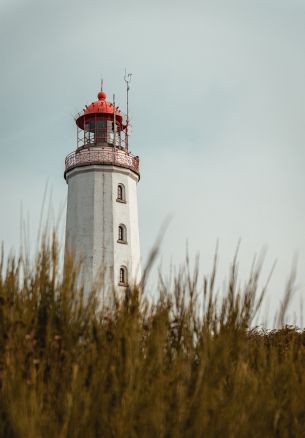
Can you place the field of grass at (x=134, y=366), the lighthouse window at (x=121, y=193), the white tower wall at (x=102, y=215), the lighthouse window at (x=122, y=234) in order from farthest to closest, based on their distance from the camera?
the lighthouse window at (x=121, y=193) < the lighthouse window at (x=122, y=234) < the white tower wall at (x=102, y=215) < the field of grass at (x=134, y=366)

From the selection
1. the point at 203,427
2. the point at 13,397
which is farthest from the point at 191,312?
the point at 13,397

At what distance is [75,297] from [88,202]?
71.2ft

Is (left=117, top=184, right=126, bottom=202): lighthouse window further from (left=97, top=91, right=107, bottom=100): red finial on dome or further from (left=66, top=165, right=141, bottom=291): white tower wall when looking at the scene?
(left=97, top=91, right=107, bottom=100): red finial on dome

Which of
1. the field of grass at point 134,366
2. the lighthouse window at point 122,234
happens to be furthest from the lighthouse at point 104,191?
the field of grass at point 134,366

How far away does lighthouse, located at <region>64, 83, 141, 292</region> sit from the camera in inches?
1036

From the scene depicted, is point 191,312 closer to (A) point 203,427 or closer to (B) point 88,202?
(A) point 203,427

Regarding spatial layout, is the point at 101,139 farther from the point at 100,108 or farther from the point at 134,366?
the point at 134,366

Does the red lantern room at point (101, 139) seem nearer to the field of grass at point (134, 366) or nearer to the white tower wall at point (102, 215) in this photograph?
the white tower wall at point (102, 215)

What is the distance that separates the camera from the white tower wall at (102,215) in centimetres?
2609

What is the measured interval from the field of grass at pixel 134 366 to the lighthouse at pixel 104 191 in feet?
65.3

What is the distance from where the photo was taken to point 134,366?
16.4 feet

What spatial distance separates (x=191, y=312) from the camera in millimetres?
5793

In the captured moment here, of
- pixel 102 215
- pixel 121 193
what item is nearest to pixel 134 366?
pixel 102 215

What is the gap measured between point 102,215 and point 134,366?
22.0 m
